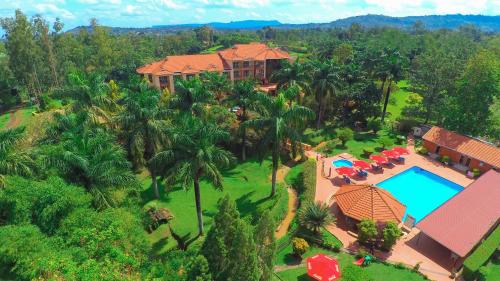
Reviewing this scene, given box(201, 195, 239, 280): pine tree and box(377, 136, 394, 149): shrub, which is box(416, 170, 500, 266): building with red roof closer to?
box(377, 136, 394, 149): shrub

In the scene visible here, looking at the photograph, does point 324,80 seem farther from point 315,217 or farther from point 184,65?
point 184,65

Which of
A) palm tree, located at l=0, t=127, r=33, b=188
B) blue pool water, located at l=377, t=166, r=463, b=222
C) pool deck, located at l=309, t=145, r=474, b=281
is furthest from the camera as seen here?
blue pool water, located at l=377, t=166, r=463, b=222

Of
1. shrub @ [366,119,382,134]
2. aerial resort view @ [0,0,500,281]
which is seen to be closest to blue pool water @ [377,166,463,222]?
aerial resort view @ [0,0,500,281]

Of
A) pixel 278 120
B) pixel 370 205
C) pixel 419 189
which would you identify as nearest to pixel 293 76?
pixel 278 120

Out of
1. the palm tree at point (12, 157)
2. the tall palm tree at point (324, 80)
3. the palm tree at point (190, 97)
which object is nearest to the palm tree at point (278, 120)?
the palm tree at point (190, 97)

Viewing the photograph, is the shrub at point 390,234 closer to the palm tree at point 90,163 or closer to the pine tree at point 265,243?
the pine tree at point 265,243
